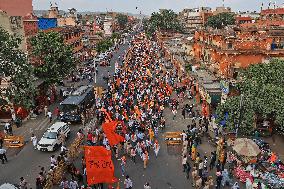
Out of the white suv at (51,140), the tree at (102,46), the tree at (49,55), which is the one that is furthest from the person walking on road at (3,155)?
the tree at (102,46)

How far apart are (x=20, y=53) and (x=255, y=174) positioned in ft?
69.1

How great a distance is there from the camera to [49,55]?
120 feet

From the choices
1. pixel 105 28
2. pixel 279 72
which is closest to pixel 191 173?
pixel 279 72

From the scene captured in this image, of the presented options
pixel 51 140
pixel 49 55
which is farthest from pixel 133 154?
pixel 49 55

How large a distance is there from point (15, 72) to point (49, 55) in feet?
27.3

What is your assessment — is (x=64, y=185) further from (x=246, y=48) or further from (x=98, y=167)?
(x=246, y=48)

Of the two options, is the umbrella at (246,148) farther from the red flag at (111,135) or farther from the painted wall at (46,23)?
the painted wall at (46,23)

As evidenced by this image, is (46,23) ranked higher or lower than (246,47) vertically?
higher

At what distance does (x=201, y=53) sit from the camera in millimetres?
54875

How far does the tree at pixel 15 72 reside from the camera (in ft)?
91.6

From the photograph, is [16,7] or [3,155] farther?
[16,7]

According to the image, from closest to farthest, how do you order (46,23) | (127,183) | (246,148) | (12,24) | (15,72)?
(127,183) → (246,148) → (15,72) → (12,24) → (46,23)

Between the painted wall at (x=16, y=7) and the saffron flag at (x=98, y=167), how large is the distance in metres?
23.2

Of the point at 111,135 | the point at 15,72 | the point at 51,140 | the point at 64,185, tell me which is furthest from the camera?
the point at 15,72
